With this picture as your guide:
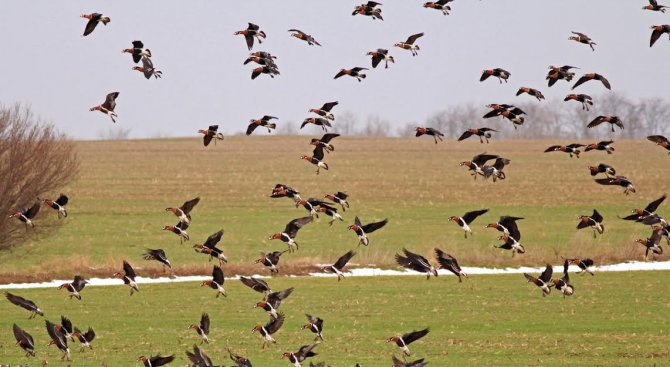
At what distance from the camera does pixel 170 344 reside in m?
27.4

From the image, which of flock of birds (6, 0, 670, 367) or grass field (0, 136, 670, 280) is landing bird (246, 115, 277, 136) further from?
grass field (0, 136, 670, 280)

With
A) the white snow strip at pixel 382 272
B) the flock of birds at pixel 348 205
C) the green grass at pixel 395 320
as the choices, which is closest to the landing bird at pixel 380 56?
the flock of birds at pixel 348 205

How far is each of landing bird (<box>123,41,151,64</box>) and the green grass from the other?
9.27 metres

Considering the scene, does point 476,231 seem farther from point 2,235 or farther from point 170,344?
point 170,344

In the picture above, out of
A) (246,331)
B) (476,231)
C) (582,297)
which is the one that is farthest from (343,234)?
(246,331)

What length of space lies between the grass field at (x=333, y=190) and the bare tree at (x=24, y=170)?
1207 mm

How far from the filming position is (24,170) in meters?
45.6

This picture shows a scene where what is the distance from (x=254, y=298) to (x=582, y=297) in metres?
10.6

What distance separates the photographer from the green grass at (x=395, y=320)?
84.1 ft

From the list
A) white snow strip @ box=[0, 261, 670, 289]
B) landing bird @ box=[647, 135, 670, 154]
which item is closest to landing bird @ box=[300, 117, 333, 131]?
landing bird @ box=[647, 135, 670, 154]

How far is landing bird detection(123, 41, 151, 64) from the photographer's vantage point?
16.6m

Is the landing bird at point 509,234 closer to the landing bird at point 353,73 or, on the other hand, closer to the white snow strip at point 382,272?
the landing bird at point 353,73

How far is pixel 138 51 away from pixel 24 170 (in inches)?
1192

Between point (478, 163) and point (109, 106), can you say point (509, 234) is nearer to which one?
point (478, 163)
